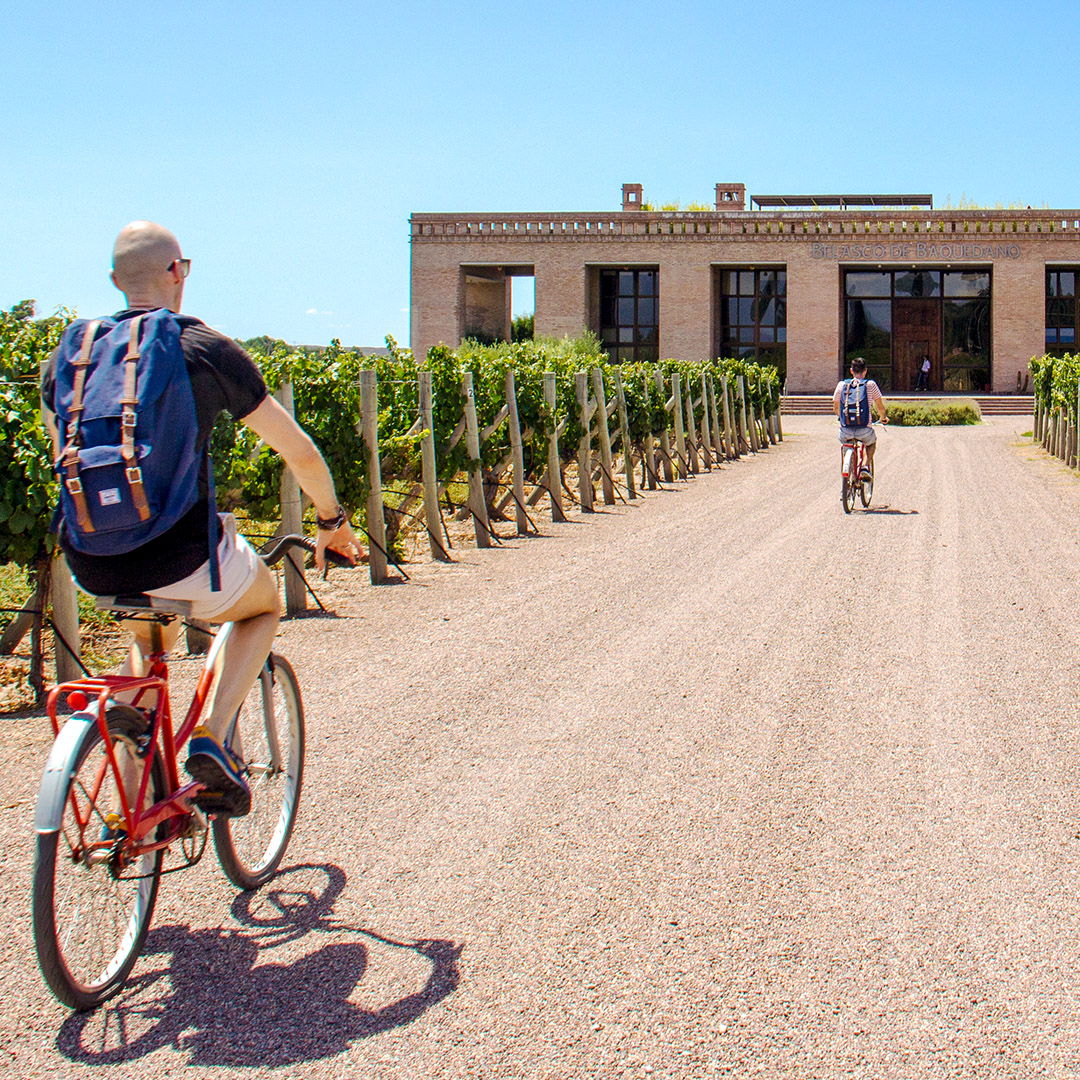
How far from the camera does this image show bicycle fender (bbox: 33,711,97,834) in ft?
9.87

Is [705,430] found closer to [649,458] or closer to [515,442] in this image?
[649,458]

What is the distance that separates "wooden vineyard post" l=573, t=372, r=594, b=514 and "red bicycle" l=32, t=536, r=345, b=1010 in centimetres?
1330

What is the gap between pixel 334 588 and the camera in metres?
10.6

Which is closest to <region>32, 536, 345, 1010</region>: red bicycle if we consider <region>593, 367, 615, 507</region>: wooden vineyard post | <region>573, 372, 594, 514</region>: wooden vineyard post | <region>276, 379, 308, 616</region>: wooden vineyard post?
<region>276, 379, 308, 616</region>: wooden vineyard post

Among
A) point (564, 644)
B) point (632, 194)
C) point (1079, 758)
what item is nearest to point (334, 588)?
point (564, 644)

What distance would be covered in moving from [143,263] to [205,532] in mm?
744

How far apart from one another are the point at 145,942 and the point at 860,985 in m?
2.05

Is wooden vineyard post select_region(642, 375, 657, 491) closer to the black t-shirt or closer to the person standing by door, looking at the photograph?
the black t-shirt

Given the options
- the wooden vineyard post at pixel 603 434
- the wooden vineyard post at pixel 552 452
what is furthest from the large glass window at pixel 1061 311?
the wooden vineyard post at pixel 552 452

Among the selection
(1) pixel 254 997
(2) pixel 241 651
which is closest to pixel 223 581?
(2) pixel 241 651

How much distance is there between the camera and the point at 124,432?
10.0 ft

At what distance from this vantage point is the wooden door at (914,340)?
2114 inches

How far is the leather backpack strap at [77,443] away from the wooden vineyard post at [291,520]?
19.3ft

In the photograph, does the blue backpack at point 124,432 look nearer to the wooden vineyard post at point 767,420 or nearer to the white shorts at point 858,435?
the white shorts at point 858,435
